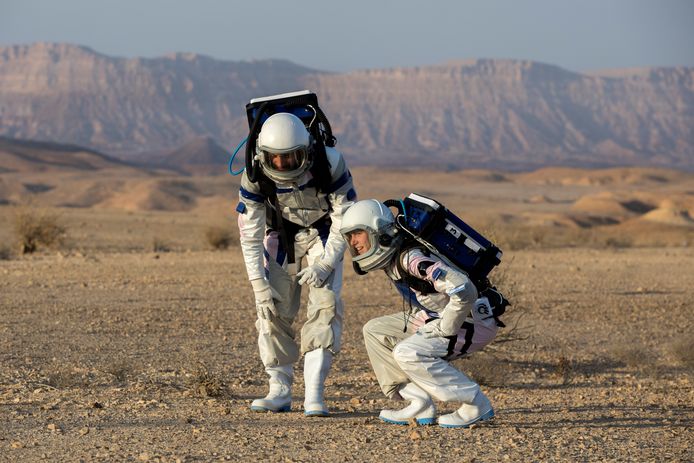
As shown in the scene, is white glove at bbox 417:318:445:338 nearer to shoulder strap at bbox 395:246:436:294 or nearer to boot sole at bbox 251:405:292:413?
shoulder strap at bbox 395:246:436:294

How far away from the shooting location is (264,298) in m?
7.91

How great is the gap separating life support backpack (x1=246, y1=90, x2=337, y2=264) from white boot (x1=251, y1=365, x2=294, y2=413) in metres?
0.78

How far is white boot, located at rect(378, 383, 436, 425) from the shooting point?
300 inches

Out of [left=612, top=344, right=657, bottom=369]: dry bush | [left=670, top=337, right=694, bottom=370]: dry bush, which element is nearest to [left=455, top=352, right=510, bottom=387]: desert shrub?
[left=612, top=344, right=657, bottom=369]: dry bush

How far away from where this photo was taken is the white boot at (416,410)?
7629 millimetres

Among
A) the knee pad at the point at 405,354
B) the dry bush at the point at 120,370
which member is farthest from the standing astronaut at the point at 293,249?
the dry bush at the point at 120,370

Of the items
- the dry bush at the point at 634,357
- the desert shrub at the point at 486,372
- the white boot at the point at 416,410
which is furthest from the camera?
the dry bush at the point at 634,357

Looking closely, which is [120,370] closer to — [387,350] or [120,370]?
[120,370]

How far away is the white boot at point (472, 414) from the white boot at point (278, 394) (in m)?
1.19

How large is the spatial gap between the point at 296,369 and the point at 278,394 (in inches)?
97.9

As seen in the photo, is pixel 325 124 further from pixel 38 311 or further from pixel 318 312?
pixel 38 311

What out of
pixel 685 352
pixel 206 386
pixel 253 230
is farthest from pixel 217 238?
pixel 253 230

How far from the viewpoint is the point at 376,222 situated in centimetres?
721

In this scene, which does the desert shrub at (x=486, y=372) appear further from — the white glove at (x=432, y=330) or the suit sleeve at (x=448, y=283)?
the suit sleeve at (x=448, y=283)
